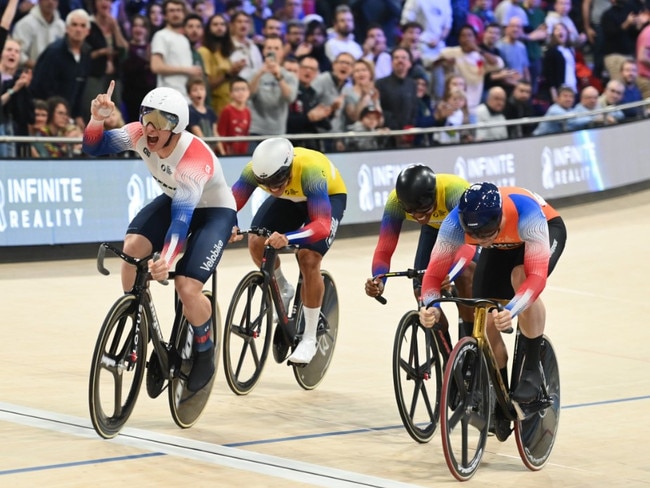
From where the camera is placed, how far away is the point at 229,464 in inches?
253

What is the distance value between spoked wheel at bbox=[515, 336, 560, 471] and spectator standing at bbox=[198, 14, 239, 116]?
732cm

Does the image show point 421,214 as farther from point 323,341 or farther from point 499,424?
point 323,341

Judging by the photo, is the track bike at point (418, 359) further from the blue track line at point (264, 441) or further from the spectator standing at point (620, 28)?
the spectator standing at point (620, 28)

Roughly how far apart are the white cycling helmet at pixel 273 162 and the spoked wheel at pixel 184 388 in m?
1.09

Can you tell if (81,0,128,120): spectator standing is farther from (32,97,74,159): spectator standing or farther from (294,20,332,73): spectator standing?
(294,20,332,73): spectator standing

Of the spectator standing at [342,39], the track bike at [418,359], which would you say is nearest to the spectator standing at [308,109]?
the spectator standing at [342,39]

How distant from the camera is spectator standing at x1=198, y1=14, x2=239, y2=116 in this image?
44.0 feet

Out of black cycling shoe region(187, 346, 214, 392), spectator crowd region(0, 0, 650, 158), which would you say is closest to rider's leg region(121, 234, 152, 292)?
black cycling shoe region(187, 346, 214, 392)

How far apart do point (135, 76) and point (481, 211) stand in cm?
738

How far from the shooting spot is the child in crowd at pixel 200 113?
41.9 ft

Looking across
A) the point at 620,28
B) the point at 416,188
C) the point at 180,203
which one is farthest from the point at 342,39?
the point at 180,203

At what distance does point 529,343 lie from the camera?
6625mm

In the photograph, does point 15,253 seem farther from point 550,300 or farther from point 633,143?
point 633,143

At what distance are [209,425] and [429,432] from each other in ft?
3.97
